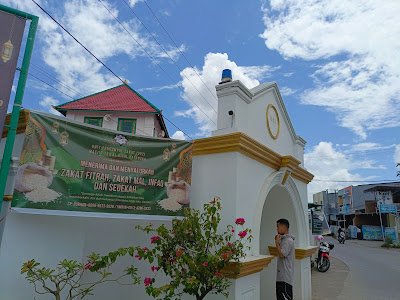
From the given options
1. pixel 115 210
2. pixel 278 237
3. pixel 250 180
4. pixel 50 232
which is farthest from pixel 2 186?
pixel 278 237

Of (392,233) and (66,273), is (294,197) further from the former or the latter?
(392,233)

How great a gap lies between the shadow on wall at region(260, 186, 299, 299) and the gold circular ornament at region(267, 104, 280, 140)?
1.03 m

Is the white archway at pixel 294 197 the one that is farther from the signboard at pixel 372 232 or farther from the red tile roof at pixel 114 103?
the signboard at pixel 372 232

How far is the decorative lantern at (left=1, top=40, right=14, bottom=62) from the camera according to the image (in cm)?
284

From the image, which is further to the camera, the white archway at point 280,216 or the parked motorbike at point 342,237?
the parked motorbike at point 342,237

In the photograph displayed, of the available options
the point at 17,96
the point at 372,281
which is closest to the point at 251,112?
the point at 17,96

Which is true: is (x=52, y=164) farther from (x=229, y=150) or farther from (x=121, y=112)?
(x=121, y=112)

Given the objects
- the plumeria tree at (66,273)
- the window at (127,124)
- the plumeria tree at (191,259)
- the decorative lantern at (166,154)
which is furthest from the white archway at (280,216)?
the window at (127,124)

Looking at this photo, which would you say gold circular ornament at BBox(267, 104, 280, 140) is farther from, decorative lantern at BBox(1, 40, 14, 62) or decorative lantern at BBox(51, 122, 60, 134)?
decorative lantern at BBox(1, 40, 14, 62)

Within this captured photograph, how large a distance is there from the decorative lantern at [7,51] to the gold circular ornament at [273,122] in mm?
3863

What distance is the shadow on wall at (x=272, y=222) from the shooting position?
18.8 ft

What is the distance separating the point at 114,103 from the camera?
577 inches

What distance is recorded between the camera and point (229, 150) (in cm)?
394

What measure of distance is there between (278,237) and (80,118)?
12.5 m
